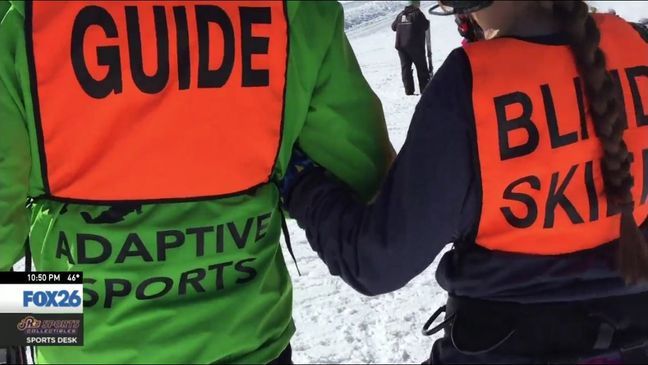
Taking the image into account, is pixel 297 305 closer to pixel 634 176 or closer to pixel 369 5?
pixel 634 176

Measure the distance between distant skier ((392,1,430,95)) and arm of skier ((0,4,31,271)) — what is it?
7.33 m

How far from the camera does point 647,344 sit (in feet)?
4.38

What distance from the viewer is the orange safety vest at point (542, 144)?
4.16 feet

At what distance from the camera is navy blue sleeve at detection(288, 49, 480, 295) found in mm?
1273

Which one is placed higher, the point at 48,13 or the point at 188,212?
the point at 48,13

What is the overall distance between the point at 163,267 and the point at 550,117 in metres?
0.66

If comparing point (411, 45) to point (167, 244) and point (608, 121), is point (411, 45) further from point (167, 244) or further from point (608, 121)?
point (167, 244)

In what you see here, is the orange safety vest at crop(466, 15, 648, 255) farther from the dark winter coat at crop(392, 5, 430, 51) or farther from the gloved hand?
the dark winter coat at crop(392, 5, 430, 51)

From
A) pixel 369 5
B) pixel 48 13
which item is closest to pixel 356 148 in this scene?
pixel 48 13

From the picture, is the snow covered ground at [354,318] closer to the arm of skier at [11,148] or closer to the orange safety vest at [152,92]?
the orange safety vest at [152,92]

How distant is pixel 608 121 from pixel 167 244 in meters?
0.72

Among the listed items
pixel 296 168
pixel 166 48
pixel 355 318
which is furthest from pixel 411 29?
pixel 166 48

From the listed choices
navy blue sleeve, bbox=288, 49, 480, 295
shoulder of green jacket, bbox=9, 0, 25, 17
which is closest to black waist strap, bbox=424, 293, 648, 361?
navy blue sleeve, bbox=288, 49, 480, 295

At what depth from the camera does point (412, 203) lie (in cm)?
129
